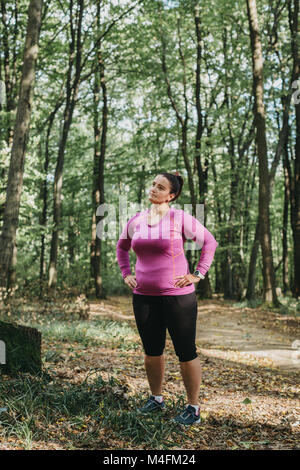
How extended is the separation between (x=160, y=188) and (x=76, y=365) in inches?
117

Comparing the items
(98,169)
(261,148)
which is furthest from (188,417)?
(98,169)

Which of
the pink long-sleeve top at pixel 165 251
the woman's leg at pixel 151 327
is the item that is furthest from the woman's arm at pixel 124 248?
the woman's leg at pixel 151 327

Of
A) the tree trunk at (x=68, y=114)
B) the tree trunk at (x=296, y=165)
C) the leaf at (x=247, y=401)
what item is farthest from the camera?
the tree trunk at (x=296, y=165)

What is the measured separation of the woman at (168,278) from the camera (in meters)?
3.38

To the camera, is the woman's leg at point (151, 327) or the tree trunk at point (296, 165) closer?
the woman's leg at point (151, 327)

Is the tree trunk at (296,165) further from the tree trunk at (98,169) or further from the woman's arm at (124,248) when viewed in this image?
the woman's arm at (124,248)

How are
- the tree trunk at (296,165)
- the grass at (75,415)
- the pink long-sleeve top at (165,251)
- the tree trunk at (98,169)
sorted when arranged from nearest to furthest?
the grass at (75,415) < the pink long-sleeve top at (165,251) < the tree trunk at (296,165) < the tree trunk at (98,169)

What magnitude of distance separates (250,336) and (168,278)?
20.8ft

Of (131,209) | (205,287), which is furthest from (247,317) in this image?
(131,209)

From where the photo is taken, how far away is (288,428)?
12.0 ft

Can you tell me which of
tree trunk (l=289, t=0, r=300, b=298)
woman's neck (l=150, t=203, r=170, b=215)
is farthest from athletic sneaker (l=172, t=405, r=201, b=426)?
tree trunk (l=289, t=0, r=300, b=298)

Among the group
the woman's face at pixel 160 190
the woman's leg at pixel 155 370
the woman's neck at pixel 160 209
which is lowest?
the woman's leg at pixel 155 370

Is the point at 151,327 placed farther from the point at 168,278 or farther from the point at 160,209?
the point at 160,209

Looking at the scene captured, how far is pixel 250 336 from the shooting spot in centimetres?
909
